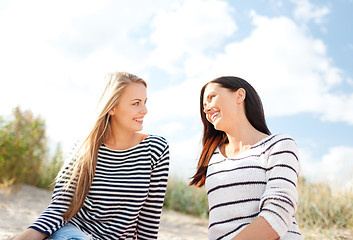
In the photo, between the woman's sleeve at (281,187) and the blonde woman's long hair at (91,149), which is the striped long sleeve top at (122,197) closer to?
the blonde woman's long hair at (91,149)

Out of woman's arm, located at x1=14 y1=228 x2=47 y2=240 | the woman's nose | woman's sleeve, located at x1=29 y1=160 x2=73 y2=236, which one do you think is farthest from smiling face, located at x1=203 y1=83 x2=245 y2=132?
woman's arm, located at x1=14 y1=228 x2=47 y2=240

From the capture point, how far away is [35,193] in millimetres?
8047

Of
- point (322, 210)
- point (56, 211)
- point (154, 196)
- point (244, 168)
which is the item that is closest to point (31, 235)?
point (56, 211)

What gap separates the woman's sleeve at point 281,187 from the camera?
2117 mm

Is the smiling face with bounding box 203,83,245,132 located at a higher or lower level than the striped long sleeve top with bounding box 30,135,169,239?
higher

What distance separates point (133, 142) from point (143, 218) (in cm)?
57

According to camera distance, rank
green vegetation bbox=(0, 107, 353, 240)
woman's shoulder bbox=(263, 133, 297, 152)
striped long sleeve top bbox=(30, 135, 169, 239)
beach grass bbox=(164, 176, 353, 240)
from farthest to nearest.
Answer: green vegetation bbox=(0, 107, 353, 240), beach grass bbox=(164, 176, 353, 240), striped long sleeve top bbox=(30, 135, 169, 239), woman's shoulder bbox=(263, 133, 297, 152)

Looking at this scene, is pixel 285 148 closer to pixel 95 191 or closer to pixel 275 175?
pixel 275 175

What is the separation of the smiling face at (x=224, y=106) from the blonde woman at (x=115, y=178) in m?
0.54

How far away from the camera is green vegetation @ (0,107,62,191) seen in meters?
7.87

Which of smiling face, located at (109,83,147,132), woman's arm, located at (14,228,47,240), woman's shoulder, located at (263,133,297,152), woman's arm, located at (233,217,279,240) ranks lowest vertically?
woman's arm, located at (14,228,47,240)

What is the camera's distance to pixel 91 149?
2.83 metres

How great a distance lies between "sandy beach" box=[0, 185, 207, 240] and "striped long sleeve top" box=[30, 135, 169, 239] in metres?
2.12

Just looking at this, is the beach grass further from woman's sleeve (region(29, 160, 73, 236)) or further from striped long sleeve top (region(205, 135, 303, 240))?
striped long sleeve top (region(205, 135, 303, 240))
